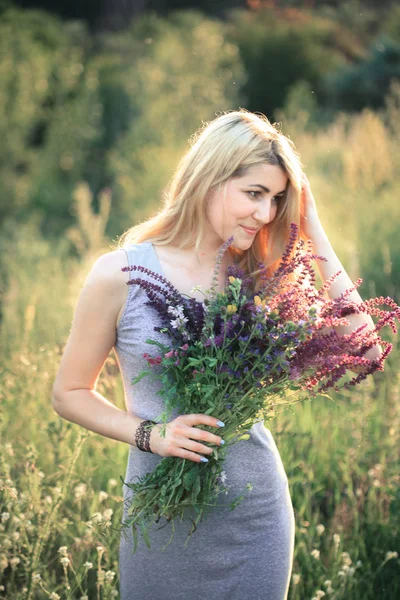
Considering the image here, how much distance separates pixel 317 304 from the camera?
1758 mm

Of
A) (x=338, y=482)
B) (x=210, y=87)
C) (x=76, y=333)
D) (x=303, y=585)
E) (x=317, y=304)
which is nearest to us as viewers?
(x=317, y=304)

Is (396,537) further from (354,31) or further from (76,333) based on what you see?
(354,31)

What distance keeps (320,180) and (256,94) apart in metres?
12.1

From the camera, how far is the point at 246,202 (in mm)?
2068

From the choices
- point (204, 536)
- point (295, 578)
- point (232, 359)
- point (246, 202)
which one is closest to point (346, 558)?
point (295, 578)

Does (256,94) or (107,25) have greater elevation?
(107,25)

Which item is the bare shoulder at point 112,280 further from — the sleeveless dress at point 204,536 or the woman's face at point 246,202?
the woman's face at point 246,202

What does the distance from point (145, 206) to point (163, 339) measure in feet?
25.0

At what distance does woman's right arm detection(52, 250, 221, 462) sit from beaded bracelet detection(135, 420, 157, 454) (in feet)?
0.06

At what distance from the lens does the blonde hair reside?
207 centimetres

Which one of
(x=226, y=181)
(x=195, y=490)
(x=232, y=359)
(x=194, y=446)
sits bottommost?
(x=195, y=490)

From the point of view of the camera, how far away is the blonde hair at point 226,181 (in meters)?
2.07

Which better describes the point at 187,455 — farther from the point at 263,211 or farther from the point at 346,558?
the point at 346,558

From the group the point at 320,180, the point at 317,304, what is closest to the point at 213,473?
the point at 317,304
